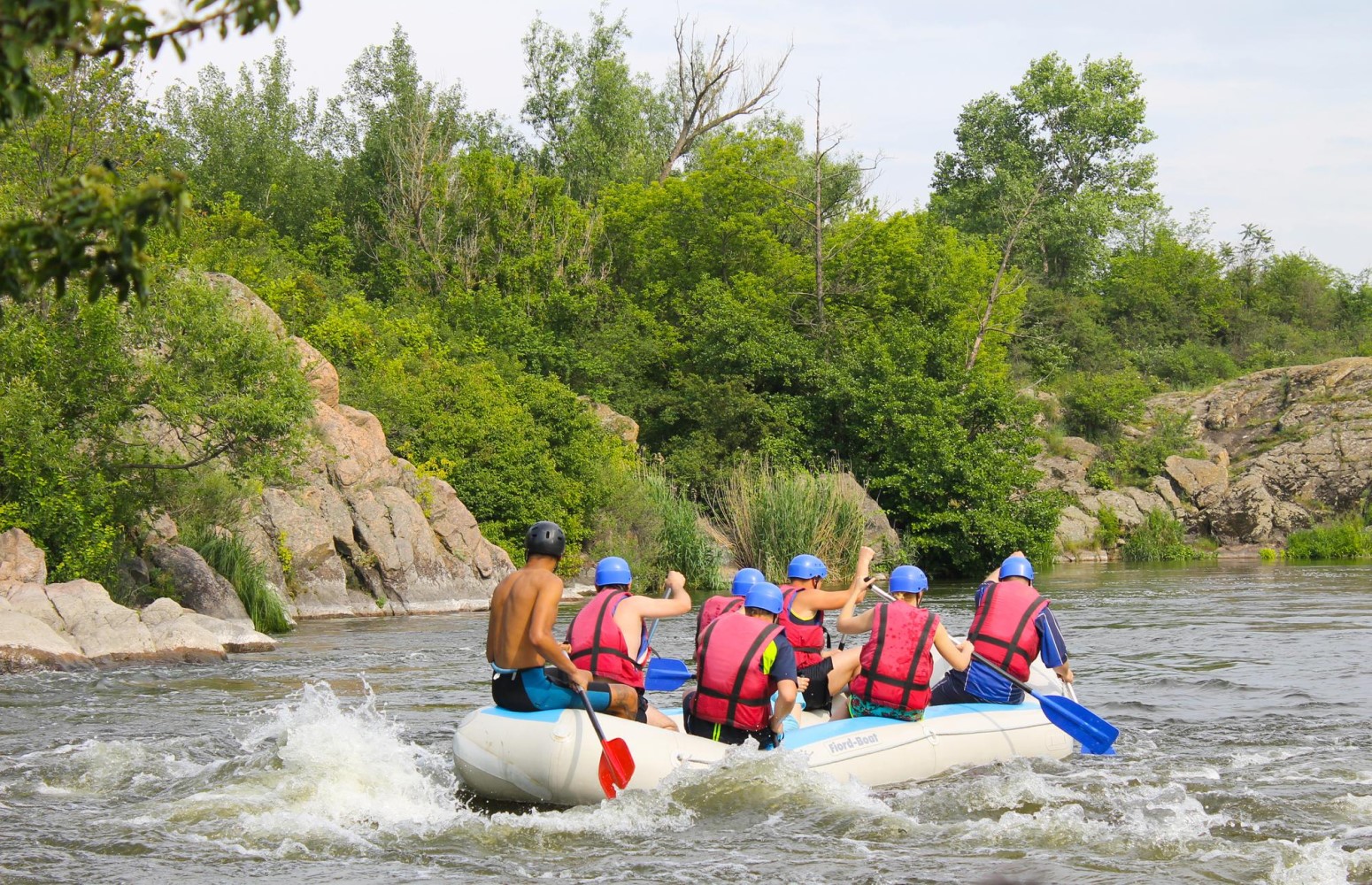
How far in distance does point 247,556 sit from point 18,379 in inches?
168

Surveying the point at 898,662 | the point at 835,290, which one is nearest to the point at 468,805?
the point at 898,662

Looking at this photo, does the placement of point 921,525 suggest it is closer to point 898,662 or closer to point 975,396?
point 975,396

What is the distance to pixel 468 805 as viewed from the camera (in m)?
7.80

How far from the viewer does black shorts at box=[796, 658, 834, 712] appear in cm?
945

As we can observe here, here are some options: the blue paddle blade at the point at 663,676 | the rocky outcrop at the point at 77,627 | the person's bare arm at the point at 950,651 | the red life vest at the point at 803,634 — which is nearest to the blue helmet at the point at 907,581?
the person's bare arm at the point at 950,651

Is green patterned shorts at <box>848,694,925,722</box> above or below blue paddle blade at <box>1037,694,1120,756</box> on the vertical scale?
above

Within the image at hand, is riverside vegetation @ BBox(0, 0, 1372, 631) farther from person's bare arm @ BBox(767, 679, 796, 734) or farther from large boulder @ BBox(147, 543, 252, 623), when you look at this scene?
person's bare arm @ BBox(767, 679, 796, 734)

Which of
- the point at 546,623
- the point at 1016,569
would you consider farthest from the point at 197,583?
the point at 1016,569

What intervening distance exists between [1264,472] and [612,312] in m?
19.2

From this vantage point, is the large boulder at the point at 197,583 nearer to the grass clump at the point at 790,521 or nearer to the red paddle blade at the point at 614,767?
the red paddle blade at the point at 614,767

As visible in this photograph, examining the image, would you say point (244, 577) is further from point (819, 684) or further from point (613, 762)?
point (613, 762)

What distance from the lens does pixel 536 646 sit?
7.25 m

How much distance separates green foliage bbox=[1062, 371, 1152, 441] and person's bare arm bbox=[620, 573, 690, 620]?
32.5m

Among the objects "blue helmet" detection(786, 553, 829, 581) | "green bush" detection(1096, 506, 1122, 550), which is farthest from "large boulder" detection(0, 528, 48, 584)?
"green bush" detection(1096, 506, 1122, 550)
